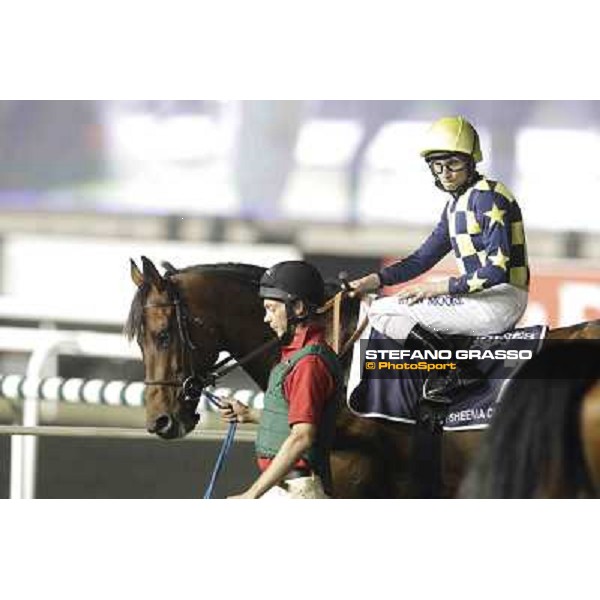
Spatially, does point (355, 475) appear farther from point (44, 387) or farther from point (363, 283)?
point (44, 387)

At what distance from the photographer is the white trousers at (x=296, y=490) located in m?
5.30

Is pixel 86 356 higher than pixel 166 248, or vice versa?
pixel 166 248

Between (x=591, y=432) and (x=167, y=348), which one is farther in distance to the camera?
(x=167, y=348)

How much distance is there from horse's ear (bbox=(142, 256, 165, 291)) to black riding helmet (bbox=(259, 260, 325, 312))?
1.11 ft

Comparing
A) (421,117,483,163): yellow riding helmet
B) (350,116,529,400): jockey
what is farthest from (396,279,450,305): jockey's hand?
(421,117,483,163): yellow riding helmet

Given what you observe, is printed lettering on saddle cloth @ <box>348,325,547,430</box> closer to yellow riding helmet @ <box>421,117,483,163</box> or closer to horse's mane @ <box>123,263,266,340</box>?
horse's mane @ <box>123,263,266,340</box>

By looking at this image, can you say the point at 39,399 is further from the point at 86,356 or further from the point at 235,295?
the point at 235,295

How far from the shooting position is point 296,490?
5.30 metres

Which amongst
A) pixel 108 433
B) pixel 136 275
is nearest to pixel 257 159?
pixel 136 275

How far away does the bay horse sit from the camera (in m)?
5.48

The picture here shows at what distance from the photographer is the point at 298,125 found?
5.49m

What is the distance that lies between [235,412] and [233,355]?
232 millimetres

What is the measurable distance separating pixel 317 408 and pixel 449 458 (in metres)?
0.50
